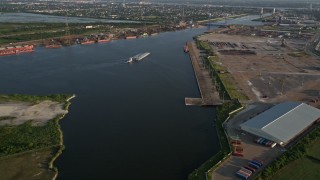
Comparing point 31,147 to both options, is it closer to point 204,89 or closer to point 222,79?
point 204,89

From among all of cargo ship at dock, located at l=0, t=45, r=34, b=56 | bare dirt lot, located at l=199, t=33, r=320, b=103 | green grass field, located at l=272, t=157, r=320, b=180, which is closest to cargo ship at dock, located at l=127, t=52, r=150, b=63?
bare dirt lot, located at l=199, t=33, r=320, b=103

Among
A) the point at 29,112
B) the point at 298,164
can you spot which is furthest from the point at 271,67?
the point at 29,112

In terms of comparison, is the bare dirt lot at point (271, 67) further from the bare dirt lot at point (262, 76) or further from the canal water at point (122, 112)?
the canal water at point (122, 112)

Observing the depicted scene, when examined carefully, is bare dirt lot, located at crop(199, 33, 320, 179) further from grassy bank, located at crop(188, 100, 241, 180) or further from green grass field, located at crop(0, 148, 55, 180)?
green grass field, located at crop(0, 148, 55, 180)

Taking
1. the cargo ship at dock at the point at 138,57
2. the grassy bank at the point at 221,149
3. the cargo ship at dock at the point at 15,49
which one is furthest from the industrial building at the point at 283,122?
the cargo ship at dock at the point at 15,49

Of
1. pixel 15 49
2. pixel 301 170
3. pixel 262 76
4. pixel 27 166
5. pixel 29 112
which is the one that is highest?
pixel 15 49
